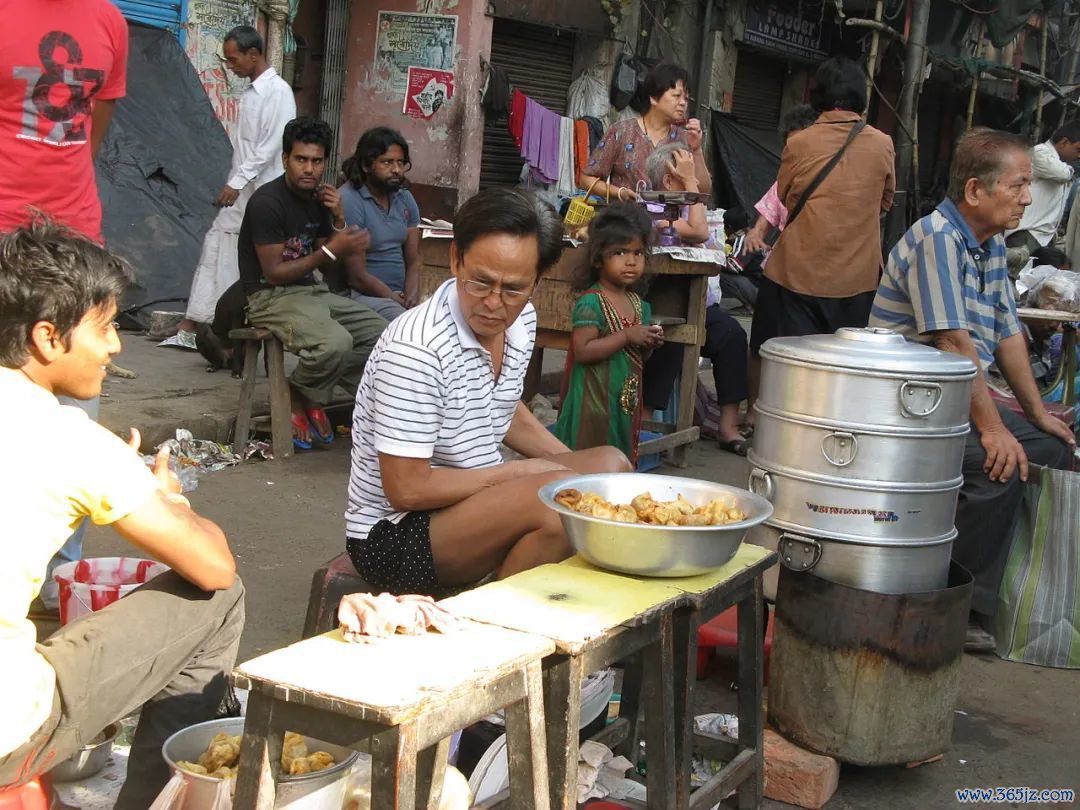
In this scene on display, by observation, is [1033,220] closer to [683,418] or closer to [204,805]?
[683,418]

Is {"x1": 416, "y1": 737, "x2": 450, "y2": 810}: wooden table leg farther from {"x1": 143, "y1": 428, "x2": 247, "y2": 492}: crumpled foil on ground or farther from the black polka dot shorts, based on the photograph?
{"x1": 143, "y1": 428, "x2": 247, "y2": 492}: crumpled foil on ground

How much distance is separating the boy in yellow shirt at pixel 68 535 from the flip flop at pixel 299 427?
3383 millimetres

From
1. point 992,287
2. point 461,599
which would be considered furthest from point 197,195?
point 461,599

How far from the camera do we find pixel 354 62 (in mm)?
9805

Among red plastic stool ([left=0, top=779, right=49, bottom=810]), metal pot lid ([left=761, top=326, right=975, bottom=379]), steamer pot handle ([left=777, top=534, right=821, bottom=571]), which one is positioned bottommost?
red plastic stool ([left=0, top=779, right=49, bottom=810])

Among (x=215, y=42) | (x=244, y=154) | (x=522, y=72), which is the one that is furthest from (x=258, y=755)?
(x=522, y=72)

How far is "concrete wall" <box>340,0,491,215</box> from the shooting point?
950 cm

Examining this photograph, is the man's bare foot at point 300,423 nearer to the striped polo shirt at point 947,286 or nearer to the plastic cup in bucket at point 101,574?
the plastic cup in bucket at point 101,574

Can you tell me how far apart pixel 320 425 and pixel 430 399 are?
314 cm

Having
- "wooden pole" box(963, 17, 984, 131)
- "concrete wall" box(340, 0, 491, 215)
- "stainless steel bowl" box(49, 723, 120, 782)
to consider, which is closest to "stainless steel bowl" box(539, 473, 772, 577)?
"stainless steel bowl" box(49, 723, 120, 782)

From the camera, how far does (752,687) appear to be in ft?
10.1

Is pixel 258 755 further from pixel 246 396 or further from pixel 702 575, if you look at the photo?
pixel 246 396

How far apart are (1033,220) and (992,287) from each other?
5.36m

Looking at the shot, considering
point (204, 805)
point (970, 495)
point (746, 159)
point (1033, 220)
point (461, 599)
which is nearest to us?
point (204, 805)
